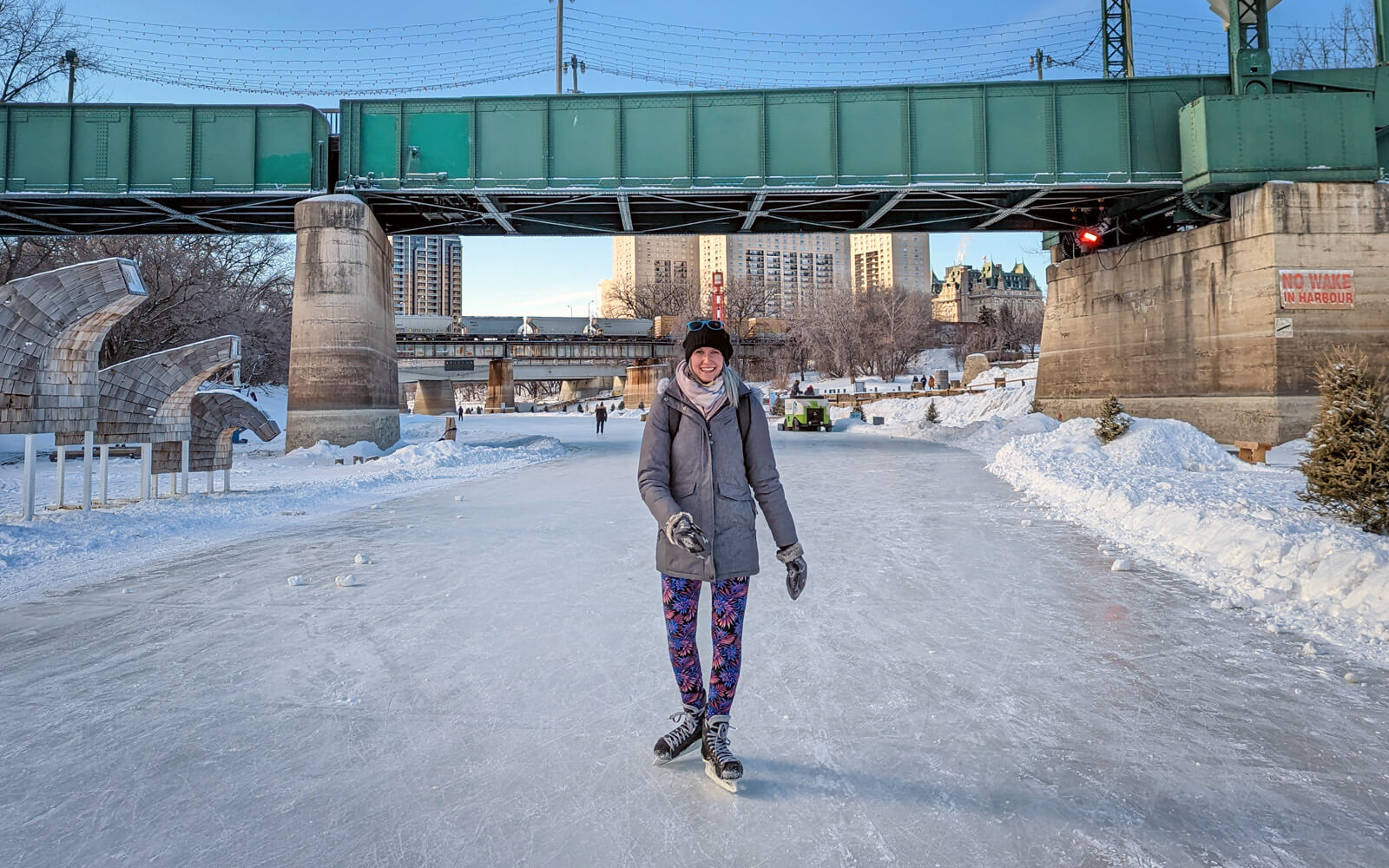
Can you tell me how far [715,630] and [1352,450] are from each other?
8116 mm

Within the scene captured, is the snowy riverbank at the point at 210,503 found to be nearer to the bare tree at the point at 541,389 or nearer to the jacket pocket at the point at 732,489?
the jacket pocket at the point at 732,489

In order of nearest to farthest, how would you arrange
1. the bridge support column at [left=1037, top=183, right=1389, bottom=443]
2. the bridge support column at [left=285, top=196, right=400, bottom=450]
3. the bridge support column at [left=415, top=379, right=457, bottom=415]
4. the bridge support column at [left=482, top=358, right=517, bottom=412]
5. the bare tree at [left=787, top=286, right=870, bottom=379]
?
1. the bridge support column at [left=1037, top=183, right=1389, bottom=443]
2. the bridge support column at [left=285, top=196, right=400, bottom=450]
3. the bare tree at [left=787, top=286, right=870, bottom=379]
4. the bridge support column at [left=482, top=358, right=517, bottom=412]
5. the bridge support column at [left=415, top=379, right=457, bottom=415]

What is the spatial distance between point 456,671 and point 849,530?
19.6 ft

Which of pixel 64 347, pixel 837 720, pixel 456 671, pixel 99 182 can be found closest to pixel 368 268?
pixel 99 182

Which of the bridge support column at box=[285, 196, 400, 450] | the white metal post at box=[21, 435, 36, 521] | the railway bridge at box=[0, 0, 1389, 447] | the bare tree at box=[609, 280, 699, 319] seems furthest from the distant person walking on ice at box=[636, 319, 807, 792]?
A: the bare tree at box=[609, 280, 699, 319]

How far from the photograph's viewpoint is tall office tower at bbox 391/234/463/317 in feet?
571

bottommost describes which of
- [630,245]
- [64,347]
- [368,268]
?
[64,347]

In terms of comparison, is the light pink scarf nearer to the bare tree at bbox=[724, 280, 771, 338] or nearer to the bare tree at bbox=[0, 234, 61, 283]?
the bare tree at bbox=[0, 234, 61, 283]

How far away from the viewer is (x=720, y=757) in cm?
308

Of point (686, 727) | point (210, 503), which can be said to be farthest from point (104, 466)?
point (686, 727)

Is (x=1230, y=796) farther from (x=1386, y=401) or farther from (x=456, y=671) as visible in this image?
(x=1386, y=401)

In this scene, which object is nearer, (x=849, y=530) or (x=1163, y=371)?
(x=849, y=530)

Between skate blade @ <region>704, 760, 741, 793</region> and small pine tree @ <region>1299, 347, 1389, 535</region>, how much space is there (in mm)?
7704

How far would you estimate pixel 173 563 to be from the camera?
7.65 m
